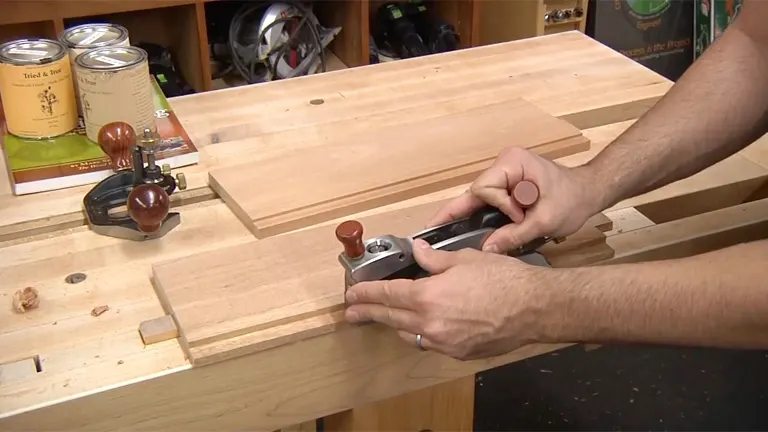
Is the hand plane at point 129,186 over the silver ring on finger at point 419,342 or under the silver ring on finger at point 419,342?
over

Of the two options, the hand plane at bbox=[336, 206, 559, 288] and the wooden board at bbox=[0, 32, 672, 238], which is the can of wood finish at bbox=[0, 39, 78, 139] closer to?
the wooden board at bbox=[0, 32, 672, 238]

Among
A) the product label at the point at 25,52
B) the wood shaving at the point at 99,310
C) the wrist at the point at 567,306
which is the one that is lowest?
the wood shaving at the point at 99,310

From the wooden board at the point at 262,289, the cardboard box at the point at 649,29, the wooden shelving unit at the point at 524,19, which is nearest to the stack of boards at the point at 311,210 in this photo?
the wooden board at the point at 262,289

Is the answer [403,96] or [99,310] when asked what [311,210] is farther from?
[403,96]

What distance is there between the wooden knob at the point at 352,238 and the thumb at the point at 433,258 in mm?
60

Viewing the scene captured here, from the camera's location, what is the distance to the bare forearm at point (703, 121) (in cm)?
113

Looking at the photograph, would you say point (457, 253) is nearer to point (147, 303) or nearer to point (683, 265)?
point (683, 265)

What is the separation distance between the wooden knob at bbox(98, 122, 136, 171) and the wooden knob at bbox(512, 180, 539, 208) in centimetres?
50

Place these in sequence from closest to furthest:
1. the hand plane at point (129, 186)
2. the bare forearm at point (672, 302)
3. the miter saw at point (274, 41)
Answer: the bare forearm at point (672, 302), the hand plane at point (129, 186), the miter saw at point (274, 41)

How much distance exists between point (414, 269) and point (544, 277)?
14 cm

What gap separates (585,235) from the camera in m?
1.08

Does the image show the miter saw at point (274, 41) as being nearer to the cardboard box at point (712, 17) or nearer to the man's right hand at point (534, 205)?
the cardboard box at point (712, 17)

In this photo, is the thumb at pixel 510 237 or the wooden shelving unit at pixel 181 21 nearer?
the thumb at pixel 510 237

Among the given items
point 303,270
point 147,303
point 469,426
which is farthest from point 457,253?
point 469,426
